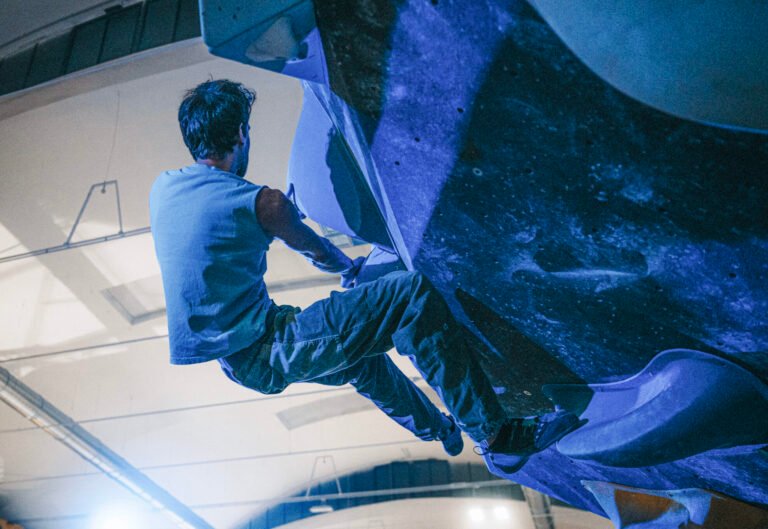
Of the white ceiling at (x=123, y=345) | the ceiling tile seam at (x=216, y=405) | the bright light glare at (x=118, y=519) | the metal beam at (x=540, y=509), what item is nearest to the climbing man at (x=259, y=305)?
the white ceiling at (x=123, y=345)

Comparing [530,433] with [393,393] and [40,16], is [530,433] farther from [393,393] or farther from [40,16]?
[40,16]

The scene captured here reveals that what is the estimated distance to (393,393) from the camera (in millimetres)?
2455

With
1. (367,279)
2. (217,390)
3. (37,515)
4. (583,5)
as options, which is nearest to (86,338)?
(217,390)

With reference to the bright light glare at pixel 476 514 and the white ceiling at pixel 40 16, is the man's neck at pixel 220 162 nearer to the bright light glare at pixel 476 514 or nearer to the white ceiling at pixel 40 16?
the white ceiling at pixel 40 16

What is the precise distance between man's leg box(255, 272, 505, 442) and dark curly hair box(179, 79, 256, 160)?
61 centimetres

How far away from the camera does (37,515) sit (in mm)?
10594

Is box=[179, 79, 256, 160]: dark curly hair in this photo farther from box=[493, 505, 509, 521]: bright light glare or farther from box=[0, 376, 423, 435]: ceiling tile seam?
box=[493, 505, 509, 521]: bright light glare

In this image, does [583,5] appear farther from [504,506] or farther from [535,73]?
[504,506]

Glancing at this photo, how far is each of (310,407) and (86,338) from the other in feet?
10.1

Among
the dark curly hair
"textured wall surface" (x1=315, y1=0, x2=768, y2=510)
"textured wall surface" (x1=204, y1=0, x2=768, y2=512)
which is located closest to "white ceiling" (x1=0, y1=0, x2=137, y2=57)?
the dark curly hair

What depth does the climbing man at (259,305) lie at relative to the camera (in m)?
1.98

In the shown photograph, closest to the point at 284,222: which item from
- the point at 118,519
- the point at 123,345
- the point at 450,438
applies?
the point at 450,438

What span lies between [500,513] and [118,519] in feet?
20.5

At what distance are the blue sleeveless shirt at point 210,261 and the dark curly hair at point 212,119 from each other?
0.29ft
